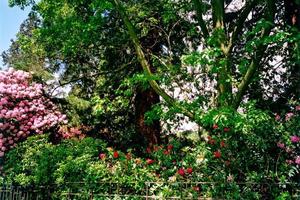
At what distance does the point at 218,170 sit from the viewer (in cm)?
822

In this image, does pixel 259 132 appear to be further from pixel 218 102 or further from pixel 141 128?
pixel 141 128

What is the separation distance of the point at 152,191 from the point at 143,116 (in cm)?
582

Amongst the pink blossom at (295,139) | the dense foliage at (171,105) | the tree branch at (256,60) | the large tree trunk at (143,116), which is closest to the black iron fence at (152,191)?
the dense foliage at (171,105)

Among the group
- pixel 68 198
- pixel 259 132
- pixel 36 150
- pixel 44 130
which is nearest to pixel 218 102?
pixel 259 132

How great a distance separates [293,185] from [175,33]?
7506mm

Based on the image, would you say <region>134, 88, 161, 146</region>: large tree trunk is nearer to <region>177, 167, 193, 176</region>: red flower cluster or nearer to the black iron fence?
the black iron fence

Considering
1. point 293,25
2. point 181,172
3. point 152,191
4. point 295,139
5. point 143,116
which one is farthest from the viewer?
point 143,116

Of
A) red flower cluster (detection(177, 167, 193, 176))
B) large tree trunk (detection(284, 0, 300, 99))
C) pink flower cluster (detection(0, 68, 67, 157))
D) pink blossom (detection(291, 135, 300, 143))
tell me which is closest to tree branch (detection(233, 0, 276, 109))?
pink blossom (detection(291, 135, 300, 143))

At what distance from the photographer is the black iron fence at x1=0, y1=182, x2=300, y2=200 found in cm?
758

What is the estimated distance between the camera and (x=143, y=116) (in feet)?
46.0

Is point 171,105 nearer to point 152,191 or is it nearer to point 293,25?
point 152,191

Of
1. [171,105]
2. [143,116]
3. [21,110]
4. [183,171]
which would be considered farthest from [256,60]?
[21,110]

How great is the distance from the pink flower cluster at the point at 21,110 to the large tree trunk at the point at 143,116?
232 centimetres

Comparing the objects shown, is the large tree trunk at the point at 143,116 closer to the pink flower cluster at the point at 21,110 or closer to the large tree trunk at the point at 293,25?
the pink flower cluster at the point at 21,110
